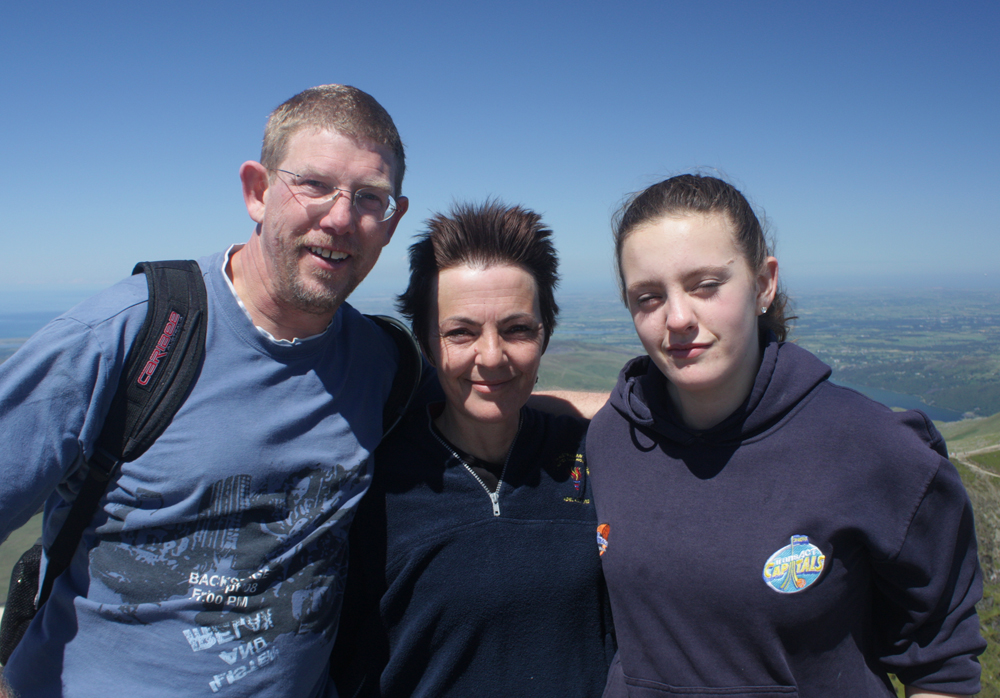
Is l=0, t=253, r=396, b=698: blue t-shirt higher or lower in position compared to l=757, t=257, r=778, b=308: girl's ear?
lower

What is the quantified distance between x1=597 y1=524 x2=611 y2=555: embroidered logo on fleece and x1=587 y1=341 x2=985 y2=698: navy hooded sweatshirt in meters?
0.16

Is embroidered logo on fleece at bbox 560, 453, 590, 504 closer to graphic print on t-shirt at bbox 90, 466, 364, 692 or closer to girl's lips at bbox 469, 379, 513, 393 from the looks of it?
girl's lips at bbox 469, 379, 513, 393

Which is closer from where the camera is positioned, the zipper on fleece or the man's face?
the man's face

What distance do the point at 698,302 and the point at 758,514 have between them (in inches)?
40.2

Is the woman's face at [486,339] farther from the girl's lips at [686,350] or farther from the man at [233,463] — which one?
the girl's lips at [686,350]

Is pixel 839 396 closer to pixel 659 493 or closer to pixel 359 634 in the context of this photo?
pixel 659 493

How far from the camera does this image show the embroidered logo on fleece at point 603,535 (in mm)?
3033

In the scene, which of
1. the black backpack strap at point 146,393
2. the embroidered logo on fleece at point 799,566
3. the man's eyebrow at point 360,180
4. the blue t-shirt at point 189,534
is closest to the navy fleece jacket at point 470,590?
the blue t-shirt at point 189,534

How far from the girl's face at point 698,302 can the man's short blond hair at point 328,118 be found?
1.59 meters

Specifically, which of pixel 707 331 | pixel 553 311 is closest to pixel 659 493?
pixel 707 331

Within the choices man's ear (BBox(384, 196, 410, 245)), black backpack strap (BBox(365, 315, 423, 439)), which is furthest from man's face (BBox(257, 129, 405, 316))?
black backpack strap (BBox(365, 315, 423, 439))

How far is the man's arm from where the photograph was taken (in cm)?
405

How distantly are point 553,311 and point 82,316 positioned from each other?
2659 mm

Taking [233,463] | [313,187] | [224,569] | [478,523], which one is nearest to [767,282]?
[478,523]
